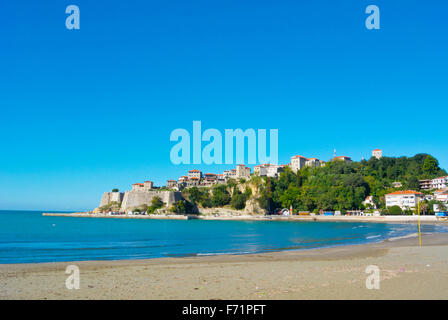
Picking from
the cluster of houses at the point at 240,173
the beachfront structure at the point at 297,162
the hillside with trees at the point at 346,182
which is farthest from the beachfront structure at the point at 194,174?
the hillside with trees at the point at 346,182

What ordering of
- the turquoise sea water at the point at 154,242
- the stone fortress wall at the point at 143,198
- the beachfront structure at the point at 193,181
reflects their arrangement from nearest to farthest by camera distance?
the turquoise sea water at the point at 154,242
the stone fortress wall at the point at 143,198
the beachfront structure at the point at 193,181

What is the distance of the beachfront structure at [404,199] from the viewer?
8112 cm

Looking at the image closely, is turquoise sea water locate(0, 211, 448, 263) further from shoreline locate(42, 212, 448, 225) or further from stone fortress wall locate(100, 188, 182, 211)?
stone fortress wall locate(100, 188, 182, 211)

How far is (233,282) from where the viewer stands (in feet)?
34.9

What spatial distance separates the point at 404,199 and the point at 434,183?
22998mm

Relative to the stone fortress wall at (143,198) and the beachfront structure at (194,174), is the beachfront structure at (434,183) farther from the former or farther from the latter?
the beachfront structure at (194,174)

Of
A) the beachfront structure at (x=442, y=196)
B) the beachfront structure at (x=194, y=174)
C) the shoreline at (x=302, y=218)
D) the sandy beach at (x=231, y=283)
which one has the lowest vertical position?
the shoreline at (x=302, y=218)

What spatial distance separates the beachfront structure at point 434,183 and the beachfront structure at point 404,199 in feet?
53.2

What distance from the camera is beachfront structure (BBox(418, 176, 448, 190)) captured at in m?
95.7

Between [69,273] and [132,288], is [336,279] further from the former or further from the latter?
[69,273]

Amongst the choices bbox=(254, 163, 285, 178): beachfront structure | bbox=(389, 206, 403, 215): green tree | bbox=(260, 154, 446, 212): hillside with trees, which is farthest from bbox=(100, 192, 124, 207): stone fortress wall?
bbox=(389, 206, 403, 215): green tree

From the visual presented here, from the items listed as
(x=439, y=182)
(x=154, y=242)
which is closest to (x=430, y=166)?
(x=439, y=182)

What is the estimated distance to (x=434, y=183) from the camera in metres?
97.9
